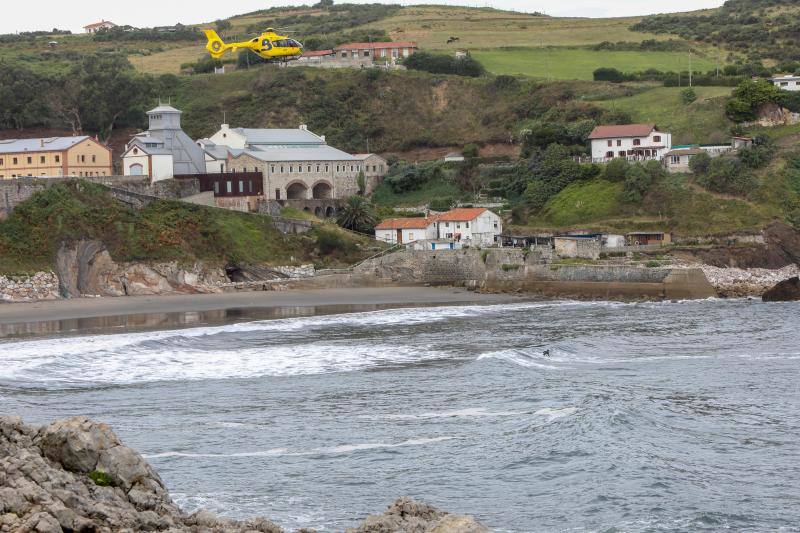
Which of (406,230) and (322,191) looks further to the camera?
(322,191)

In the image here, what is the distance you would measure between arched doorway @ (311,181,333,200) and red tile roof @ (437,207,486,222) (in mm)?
11385

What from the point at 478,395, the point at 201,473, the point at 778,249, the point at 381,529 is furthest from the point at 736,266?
the point at 381,529

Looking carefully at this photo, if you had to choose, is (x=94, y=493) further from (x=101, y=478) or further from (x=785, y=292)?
(x=785, y=292)

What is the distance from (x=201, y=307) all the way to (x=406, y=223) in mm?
16497

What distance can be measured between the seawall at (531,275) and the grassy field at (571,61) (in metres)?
35.7

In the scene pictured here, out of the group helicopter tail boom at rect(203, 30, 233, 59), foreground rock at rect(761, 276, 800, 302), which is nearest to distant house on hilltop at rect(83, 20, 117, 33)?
helicopter tail boom at rect(203, 30, 233, 59)

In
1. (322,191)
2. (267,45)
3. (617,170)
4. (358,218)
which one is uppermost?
(267,45)

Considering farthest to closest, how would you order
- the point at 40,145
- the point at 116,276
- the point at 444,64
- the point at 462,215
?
the point at 444,64, the point at 40,145, the point at 462,215, the point at 116,276

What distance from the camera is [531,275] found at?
191 feet

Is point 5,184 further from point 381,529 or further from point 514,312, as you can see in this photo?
point 381,529

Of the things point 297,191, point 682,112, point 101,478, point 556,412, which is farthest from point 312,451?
point 682,112

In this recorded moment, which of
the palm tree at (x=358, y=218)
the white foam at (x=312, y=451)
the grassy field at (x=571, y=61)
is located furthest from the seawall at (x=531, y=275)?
the grassy field at (x=571, y=61)

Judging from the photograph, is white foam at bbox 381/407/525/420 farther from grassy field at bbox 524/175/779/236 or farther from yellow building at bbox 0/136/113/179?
yellow building at bbox 0/136/113/179

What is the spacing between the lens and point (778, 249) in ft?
198
